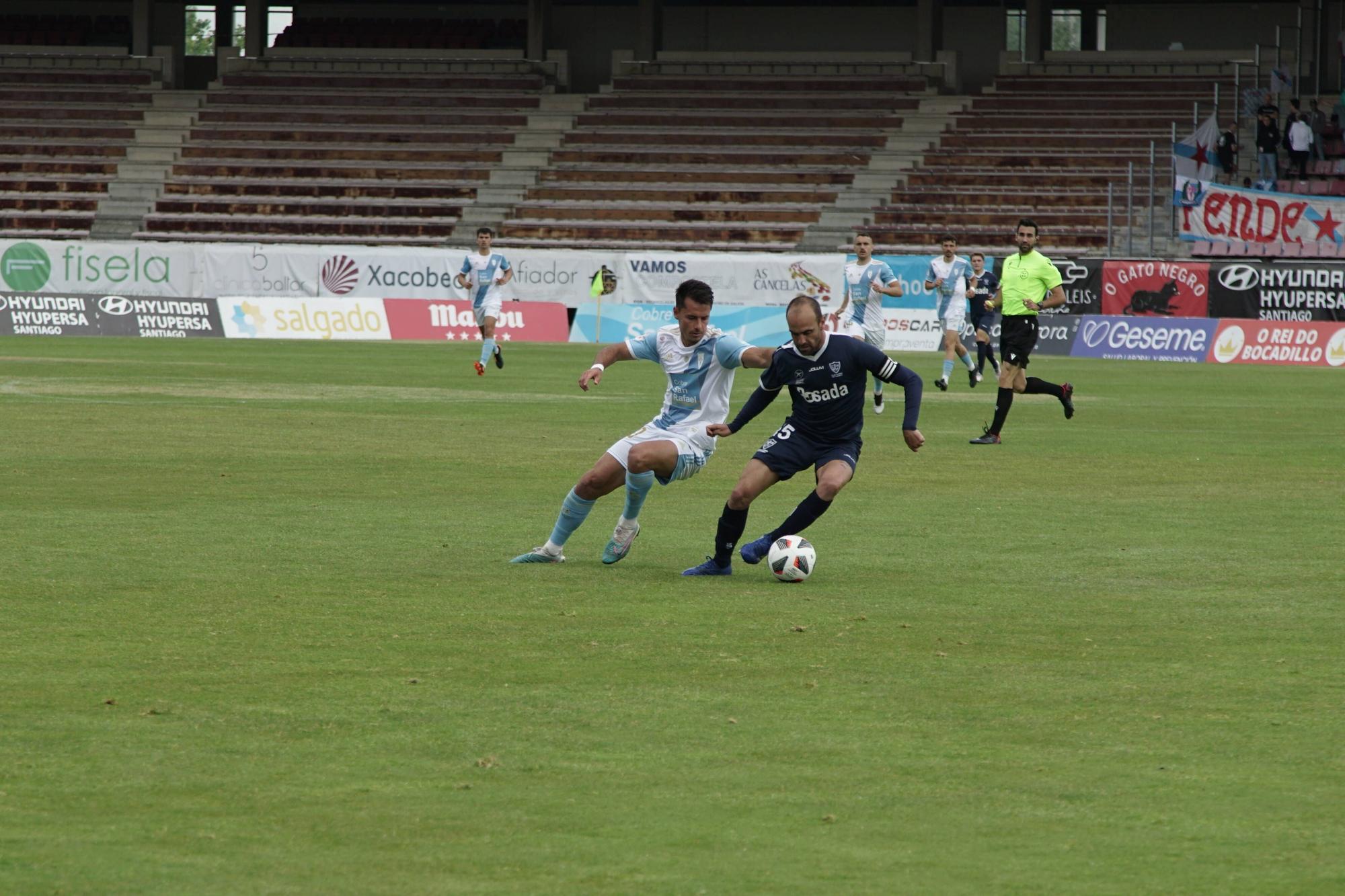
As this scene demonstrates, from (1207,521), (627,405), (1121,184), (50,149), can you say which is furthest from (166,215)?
(1207,521)

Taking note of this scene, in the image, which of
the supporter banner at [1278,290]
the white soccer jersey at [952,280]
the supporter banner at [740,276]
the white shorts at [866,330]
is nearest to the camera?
the white shorts at [866,330]

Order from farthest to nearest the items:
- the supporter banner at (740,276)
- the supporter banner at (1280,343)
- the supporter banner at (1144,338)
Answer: the supporter banner at (740,276)
the supporter banner at (1144,338)
the supporter banner at (1280,343)

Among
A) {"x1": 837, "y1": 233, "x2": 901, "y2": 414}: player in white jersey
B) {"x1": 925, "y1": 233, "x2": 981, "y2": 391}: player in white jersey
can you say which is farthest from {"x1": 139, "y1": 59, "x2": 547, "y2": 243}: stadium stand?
{"x1": 837, "y1": 233, "x2": 901, "y2": 414}: player in white jersey

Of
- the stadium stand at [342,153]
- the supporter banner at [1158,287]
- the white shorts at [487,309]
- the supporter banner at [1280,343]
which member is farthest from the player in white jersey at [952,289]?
the stadium stand at [342,153]

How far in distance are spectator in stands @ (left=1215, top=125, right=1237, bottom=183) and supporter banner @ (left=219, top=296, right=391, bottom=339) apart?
60.6 ft

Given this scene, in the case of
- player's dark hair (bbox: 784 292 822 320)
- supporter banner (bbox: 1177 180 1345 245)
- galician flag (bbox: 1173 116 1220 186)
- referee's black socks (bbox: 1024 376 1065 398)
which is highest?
galician flag (bbox: 1173 116 1220 186)

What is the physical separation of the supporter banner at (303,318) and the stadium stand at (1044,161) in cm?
1214

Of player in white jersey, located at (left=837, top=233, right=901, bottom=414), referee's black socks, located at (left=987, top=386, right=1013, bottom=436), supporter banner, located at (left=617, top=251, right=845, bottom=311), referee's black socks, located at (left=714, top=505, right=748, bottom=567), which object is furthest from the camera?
supporter banner, located at (left=617, top=251, right=845, bottom=311)

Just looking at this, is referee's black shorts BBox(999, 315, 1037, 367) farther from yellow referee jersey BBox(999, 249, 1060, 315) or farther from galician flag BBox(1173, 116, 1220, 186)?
galician flag BBox(1173, 116, 1220, 186)

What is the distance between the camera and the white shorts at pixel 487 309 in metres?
29.5

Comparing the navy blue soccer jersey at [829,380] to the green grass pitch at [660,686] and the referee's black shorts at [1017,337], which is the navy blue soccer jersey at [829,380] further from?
the referee's black shorts at [1017,337]

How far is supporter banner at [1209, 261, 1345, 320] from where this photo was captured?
35812 millimetres

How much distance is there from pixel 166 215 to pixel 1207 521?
39.6 m

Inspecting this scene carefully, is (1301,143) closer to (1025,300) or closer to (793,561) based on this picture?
(1025,300)
